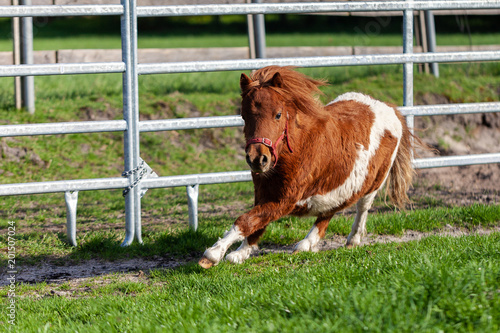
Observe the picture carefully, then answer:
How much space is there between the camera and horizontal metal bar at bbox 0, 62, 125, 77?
4668mm

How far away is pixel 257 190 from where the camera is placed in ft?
13.9

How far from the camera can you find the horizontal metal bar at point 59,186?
15.1ft

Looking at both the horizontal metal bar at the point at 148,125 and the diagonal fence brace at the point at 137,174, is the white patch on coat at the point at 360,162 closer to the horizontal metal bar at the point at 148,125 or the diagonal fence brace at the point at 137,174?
the horizontal metal bar at the point at 148,125

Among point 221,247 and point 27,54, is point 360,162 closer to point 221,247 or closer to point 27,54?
point 221,247

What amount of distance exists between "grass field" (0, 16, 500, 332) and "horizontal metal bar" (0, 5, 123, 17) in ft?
6.32

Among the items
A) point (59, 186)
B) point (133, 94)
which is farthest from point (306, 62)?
point (59, 186)

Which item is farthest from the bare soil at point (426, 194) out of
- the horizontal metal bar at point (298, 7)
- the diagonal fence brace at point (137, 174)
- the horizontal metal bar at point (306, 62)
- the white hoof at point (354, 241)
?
the horizontal metal bar at point (298, 7)

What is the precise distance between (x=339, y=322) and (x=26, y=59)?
23.7ft

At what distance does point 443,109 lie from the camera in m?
5.78

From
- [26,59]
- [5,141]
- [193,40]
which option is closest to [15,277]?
[5,141]

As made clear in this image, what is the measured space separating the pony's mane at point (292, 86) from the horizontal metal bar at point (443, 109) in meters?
1.73

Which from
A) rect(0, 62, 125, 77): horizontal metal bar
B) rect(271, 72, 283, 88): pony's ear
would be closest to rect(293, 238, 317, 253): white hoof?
rect(271, 72, 283, 88): pony's ear

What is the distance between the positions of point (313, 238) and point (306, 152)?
873mm

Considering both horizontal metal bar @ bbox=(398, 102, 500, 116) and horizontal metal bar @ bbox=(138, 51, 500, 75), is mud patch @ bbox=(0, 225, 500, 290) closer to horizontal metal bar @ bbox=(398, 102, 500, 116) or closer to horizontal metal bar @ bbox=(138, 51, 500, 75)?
horizontal metal bar @ bbox=(398, 102, 500, 116)
